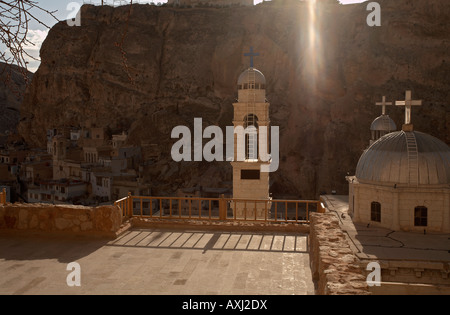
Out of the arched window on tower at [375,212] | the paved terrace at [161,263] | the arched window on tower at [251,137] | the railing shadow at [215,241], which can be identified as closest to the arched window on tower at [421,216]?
the arched window on tower at [375,212]

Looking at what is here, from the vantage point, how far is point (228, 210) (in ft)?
119

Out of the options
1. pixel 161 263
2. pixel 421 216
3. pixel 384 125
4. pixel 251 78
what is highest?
pixel 251 78

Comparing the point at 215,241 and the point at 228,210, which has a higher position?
the point at 215,241

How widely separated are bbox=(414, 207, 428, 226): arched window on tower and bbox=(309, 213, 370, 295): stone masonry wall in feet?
39.8

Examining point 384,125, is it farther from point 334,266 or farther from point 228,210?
point 334,266

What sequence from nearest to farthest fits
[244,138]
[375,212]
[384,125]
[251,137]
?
[375,212]
[244,138]
[251,137]
[384,125]

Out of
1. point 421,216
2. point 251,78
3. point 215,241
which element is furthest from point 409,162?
point 215,241

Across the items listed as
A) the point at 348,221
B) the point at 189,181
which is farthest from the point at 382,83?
the point at 348,221

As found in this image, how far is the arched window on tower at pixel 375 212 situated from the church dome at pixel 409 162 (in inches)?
43.3

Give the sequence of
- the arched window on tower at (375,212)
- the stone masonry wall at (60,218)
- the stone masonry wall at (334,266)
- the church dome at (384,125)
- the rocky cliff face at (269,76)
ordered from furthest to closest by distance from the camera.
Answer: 1. the rocky cliff face at (269,76)
2. the church dome at (384,125)
3. the arched window on tower at (375,212)
4. the stone masonry wall at (60,218)
5. the stone masonry wall at (334,266)

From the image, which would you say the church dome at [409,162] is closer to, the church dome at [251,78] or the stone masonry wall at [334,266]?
the church dome at [251,78]

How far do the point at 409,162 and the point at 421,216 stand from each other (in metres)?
2.55

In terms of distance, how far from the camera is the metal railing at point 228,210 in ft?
34.2

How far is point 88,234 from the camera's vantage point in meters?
8.79
